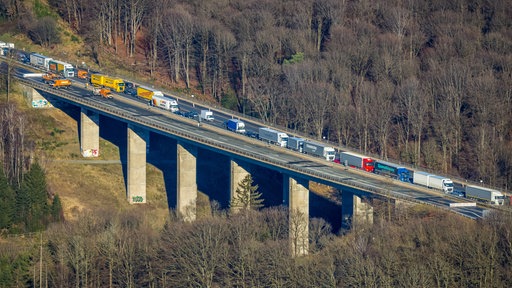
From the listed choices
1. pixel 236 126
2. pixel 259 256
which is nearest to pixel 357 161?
Answer: pixel 236 126

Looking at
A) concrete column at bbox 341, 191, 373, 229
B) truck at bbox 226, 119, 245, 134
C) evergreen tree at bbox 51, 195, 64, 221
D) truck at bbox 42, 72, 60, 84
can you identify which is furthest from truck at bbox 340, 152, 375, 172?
truck at bbox 42, 72, 60, 84

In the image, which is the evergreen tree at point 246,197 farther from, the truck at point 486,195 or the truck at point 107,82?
the truck at point 107,82

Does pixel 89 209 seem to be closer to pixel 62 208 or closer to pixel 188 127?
pixel 62 208

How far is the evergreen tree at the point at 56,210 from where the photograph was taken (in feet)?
542

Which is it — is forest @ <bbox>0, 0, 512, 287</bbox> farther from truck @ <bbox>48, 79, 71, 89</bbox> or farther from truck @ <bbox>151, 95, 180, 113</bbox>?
truck @ <bbox>151, 95, 180, 113</bbox>

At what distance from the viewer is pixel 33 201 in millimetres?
165000

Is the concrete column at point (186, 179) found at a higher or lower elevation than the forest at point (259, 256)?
lower

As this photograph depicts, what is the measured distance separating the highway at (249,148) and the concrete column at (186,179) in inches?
94.3

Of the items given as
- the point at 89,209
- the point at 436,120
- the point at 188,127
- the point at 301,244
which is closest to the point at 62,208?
the point at 89,209

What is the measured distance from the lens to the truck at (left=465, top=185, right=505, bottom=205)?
151 meters

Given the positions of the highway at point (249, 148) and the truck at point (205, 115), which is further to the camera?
the truck at point (205, 115)

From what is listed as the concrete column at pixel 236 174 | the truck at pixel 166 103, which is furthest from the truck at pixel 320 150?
the truck at pixel 166 103

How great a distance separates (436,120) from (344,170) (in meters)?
26.7

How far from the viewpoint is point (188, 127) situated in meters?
179
